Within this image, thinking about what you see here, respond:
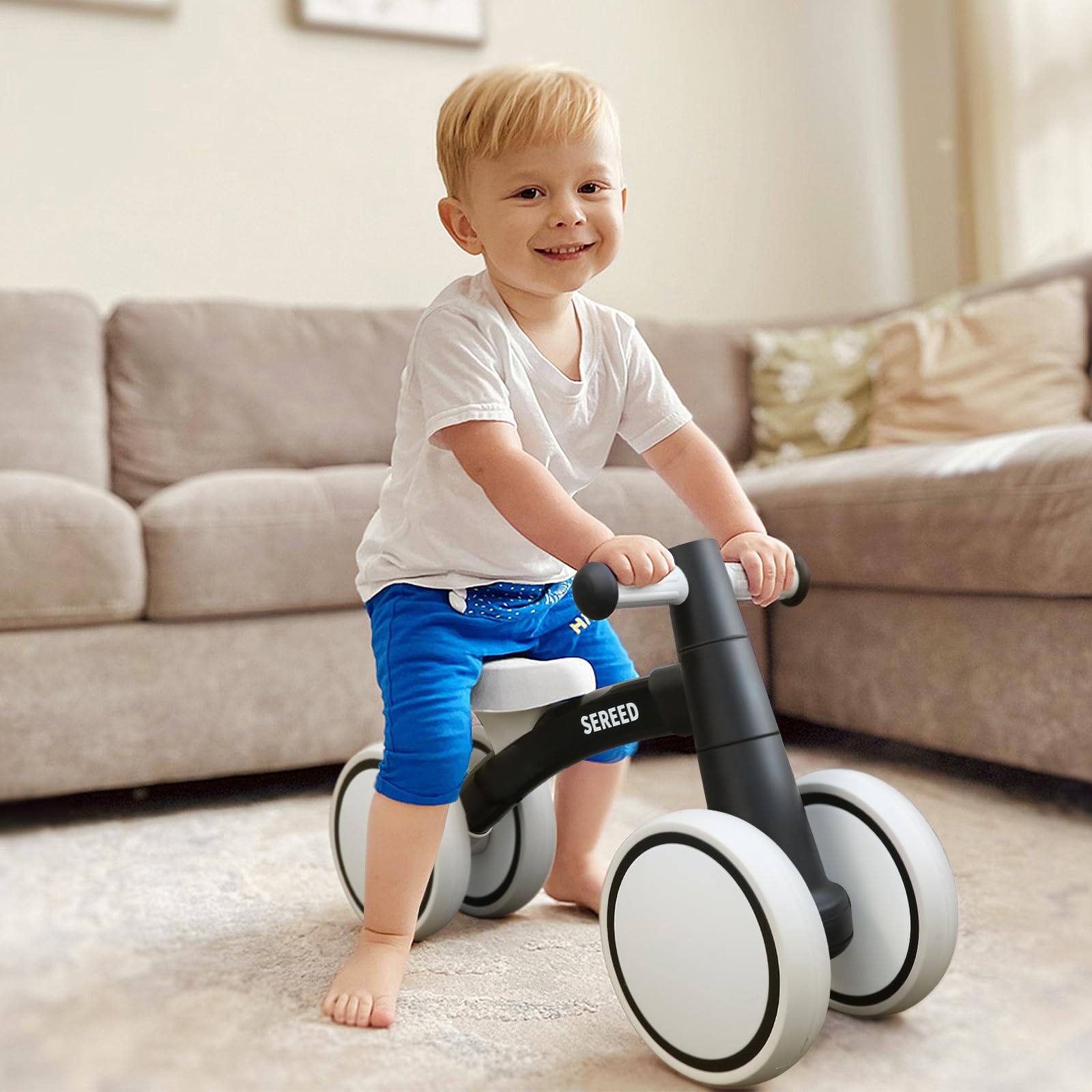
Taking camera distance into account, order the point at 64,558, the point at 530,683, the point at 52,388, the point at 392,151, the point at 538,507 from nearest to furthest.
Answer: the point at 538,507 → the point at 530,683 → the point at 64,558 → the point at 52,388 → the point at 392,151

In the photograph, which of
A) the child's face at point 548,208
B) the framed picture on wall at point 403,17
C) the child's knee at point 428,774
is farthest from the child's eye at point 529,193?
the framed picture on wall at point 403,17

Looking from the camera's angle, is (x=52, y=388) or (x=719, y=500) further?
(x=52, y=388)

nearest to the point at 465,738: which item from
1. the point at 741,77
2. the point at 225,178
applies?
the point at 225,178

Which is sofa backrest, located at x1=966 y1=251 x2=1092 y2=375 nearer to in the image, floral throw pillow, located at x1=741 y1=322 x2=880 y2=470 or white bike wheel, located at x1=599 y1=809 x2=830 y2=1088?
floral throw pillow, located at x1=741 y1=322 x2=880 y2=470

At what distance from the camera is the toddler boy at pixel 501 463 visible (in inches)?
35.4

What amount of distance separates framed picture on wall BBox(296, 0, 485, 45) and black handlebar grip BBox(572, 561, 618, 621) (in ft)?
6.97

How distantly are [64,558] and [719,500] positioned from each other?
886 millimetres

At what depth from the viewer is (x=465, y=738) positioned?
0.97 m

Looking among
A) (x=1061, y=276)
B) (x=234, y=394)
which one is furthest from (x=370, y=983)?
(x=1061, y=276)

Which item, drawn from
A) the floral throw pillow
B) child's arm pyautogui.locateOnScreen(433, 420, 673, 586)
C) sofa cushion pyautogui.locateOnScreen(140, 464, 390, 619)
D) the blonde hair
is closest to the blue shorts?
child's arm pyautogui.locateOnScreen(433, 420, 673, 586)

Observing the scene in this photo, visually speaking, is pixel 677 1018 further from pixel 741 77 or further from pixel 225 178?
pixel 741 77

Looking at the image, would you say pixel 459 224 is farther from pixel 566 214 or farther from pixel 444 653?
pixel 444 653

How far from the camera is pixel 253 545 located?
5.15ft

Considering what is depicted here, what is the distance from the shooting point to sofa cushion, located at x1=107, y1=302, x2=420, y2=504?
6.56 feet
